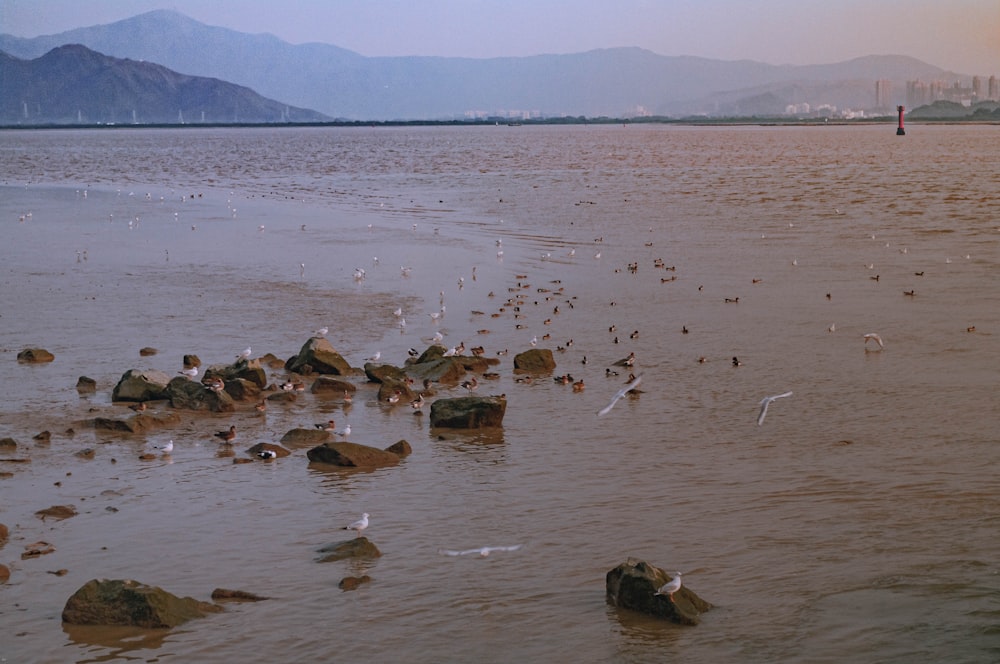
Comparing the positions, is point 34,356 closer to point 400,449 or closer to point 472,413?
point 400,449

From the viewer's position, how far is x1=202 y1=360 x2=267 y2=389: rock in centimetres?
1614

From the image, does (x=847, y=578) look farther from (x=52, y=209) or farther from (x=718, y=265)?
(x=52, y=209)

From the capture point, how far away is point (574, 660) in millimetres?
8516

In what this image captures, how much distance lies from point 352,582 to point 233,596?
3.37 ft

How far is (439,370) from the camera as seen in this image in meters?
17.1

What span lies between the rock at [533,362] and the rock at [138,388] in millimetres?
5421

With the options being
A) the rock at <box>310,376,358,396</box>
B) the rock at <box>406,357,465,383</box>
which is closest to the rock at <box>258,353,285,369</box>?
the rock at <box>310,376,358,396</box>

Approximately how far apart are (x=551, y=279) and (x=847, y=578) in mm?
16959

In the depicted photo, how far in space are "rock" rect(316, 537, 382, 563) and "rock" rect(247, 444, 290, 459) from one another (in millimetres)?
3131

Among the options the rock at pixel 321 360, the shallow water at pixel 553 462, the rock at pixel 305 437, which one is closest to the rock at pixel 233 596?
the shallow water at pixel 553 462

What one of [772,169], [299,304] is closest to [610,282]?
[299,304]

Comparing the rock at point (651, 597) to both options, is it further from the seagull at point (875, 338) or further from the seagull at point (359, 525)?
the seagull at point (875, 338)

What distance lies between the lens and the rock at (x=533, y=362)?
1753cm

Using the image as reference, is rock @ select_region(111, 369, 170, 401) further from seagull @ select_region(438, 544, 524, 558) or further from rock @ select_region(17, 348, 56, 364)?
seagull @ select_region(438, 544, 524, 558)
